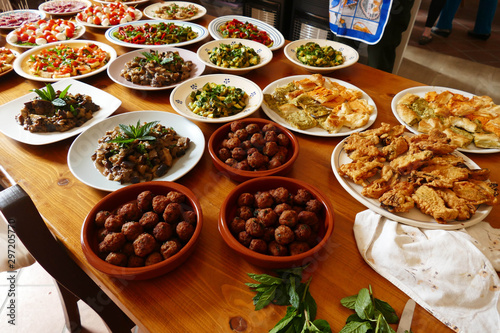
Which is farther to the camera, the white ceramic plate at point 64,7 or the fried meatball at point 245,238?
the white ceramic plate at point 64,7

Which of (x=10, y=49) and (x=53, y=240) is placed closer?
(x=53, y=240)

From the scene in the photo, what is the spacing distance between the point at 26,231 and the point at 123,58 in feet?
5.46

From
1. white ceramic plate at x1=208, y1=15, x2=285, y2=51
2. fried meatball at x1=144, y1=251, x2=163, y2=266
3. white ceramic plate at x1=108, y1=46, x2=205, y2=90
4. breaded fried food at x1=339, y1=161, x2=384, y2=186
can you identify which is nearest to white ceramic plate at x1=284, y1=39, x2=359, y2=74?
white ceramic plate at x1=208, y1=15, x2=285, y2=51

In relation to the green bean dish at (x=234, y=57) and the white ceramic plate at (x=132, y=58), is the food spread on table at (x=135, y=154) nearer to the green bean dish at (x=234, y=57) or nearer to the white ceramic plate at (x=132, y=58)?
the white ceramic plate at (x=132, y=58)

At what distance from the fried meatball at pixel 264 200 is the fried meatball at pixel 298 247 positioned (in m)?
0.19

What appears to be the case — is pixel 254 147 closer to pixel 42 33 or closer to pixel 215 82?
pixel 215 82

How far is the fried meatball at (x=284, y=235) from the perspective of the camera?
1121 millimetres

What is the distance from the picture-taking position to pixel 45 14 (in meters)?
3.30

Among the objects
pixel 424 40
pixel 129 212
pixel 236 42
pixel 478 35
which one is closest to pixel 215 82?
pixel 236 42

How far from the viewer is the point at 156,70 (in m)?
2.20

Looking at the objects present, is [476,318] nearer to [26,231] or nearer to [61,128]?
[26,231]

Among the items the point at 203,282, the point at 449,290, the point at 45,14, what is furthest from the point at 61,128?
the point at 45,14

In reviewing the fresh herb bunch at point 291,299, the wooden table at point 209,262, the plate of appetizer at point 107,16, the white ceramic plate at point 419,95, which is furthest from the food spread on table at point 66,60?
the white ceramic plate at point 419,95

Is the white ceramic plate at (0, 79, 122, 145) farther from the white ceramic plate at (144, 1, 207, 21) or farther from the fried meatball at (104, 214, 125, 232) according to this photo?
the white ceramic plate at (144, 1, 207, 21)
